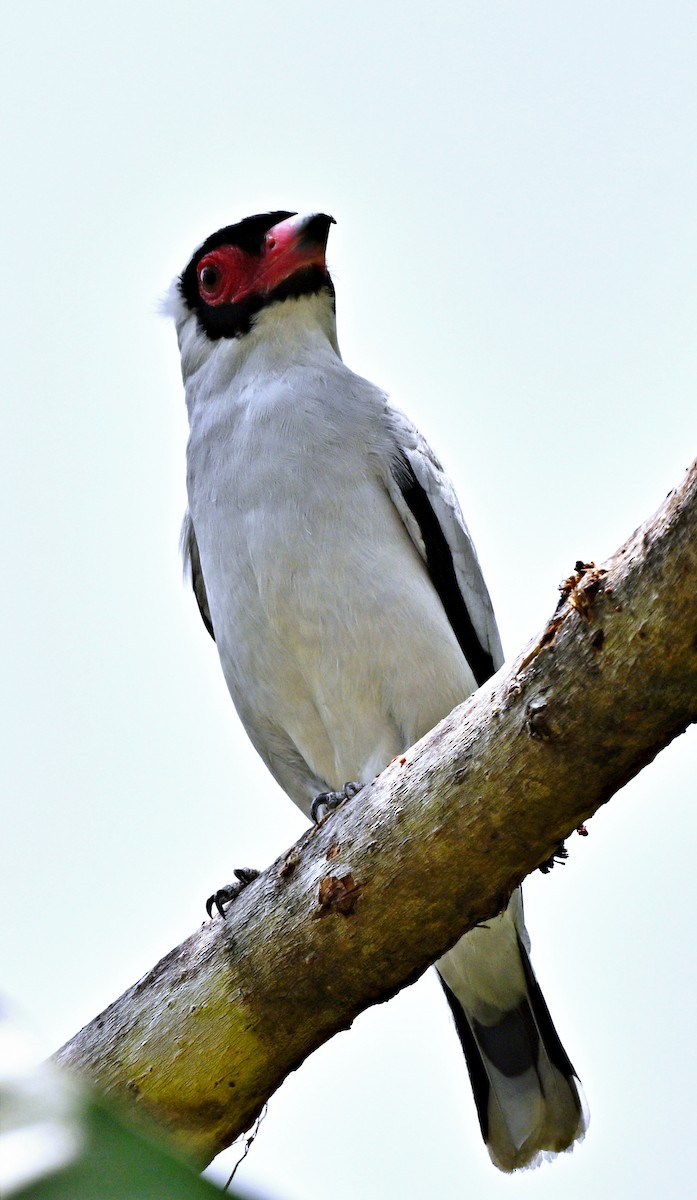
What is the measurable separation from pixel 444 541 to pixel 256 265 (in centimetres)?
196

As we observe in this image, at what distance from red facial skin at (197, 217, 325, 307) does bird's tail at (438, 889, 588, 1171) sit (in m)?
3.39

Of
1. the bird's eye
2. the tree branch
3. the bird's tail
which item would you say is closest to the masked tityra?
the bird's tail

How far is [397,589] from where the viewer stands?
17.0 feet

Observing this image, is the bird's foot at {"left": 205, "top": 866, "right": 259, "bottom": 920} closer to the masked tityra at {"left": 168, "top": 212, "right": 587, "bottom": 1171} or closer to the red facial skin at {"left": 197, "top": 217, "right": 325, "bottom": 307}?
the masked tityra at {"left": 168, "top": 212, "right": 587, "bottom": 1171}

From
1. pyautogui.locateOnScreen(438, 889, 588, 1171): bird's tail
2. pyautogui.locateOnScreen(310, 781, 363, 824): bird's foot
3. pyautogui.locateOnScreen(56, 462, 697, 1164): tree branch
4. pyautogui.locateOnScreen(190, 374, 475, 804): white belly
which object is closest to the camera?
pyautogui.locateOnScreen(56, 462, 697, 1164): tree branch

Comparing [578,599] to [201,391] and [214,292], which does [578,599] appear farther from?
[214,292]

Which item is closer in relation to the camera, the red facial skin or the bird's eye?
the red facial skin

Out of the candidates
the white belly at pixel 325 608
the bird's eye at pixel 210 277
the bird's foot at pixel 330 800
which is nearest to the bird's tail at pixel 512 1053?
the white belly at pixel 325 608

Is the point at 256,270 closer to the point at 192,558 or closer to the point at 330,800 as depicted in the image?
the point at 192,558

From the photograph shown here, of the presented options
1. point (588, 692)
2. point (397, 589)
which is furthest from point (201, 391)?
point (588, 692)

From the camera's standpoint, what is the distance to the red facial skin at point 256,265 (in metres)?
6.24

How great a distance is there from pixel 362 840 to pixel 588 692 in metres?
0.98

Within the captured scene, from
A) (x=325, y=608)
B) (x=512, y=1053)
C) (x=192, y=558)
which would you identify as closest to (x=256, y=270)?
(x=192, y=558)

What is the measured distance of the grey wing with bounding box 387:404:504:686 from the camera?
553cm
